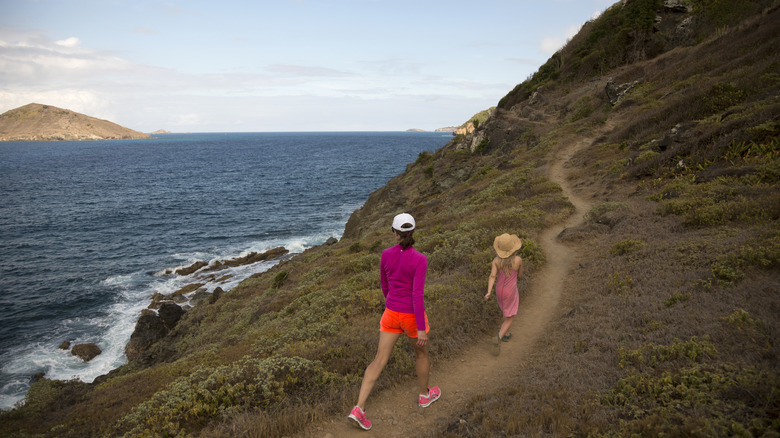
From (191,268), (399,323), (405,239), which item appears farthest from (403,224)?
(191,268)

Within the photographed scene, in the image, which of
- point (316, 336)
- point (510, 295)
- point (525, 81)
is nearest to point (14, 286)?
point (316, 336)

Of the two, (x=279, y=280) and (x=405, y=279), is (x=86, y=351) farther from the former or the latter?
(x=405, y=279)

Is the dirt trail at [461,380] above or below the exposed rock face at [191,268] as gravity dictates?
above

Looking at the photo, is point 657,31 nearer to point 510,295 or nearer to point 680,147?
point 680,147

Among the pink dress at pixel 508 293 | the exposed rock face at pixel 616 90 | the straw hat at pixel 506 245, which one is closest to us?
the straw hat at pixel 506 245

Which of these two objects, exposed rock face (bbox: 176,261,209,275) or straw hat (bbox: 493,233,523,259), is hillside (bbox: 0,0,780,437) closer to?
straw hat (bbox: 493,233,523,259)

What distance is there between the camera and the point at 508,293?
8.42 m

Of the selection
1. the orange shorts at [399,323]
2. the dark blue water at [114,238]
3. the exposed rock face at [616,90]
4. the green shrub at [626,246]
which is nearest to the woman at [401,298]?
the orange shorts at [399,323]

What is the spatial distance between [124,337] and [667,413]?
2876 cm

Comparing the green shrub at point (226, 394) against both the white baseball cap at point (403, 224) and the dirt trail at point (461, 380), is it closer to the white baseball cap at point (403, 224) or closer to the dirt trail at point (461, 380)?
the dirt trail at point (461, 380)

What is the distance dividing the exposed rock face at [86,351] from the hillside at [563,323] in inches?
203

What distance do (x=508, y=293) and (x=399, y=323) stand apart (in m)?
3.62

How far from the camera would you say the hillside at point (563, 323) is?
217 inches

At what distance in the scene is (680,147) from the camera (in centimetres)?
1822
